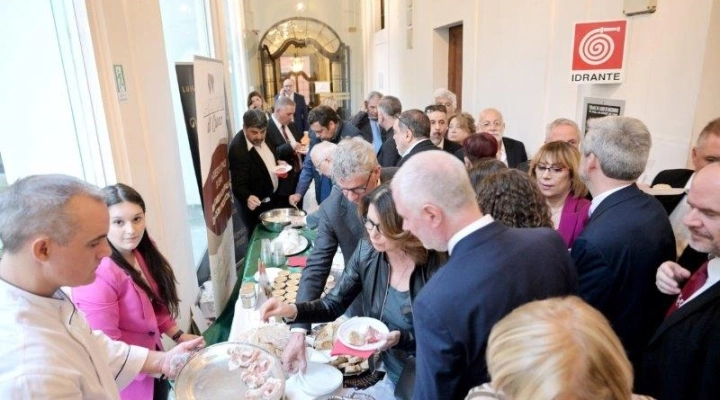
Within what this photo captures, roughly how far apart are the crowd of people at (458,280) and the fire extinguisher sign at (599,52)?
3.23 ft

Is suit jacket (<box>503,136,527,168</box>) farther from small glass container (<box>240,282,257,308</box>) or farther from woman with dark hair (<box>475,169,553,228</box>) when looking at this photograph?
small glass container (<box>240,282,257,308</box>)

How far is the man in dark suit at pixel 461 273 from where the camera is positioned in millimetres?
1129

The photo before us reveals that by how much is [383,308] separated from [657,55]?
8.81 ft

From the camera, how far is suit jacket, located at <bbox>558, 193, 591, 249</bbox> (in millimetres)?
2117

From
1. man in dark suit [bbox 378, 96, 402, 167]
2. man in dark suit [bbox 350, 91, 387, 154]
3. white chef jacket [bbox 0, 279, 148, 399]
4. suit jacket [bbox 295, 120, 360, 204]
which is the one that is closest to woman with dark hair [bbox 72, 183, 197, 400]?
white chef jacket [bbox 0, 279, 148, 399]

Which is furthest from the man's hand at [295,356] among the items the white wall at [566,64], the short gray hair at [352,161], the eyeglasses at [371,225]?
the white wall at [566,64]

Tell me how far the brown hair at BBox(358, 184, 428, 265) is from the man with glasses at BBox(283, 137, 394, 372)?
49 cm

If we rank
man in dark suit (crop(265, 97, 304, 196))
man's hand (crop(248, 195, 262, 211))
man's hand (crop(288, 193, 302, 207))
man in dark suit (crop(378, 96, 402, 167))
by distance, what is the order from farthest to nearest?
man in dark suit (crop(265, 97, 304, 196))
man in dark suit (crop(378, 96, 402, 167))
man's hand (crop(288, 193, 302, 207))
man's hand (crop(248, 195, 262, 211))

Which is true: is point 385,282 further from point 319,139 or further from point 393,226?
point 319,139

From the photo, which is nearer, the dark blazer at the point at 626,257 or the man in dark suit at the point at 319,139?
the dark blazer at the point at 626,257

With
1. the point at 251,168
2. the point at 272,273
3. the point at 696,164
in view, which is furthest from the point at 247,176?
the point at 696,164

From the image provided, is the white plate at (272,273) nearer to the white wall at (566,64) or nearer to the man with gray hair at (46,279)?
the man with gray hair at (46,279)

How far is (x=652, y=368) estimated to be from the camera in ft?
4.57

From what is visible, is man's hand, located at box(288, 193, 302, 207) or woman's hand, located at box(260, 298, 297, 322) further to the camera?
man's hand, located at box(288, 193, 302, 207)
